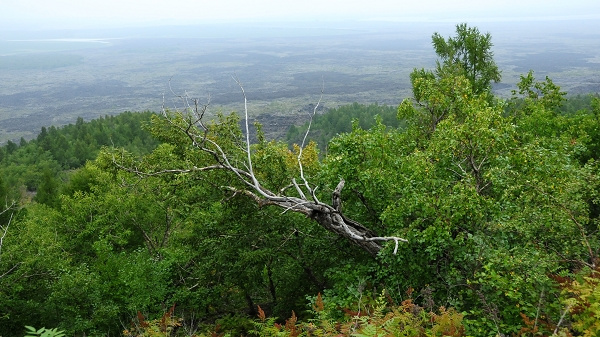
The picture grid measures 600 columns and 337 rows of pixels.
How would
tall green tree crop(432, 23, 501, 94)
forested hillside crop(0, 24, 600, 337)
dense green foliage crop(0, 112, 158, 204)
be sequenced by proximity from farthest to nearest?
dense green foliage crop(0, 112, 158, 204) < tall green tree crop(432, 23, 501, 94) < forested hillside crop(0, 24, 600, 337)

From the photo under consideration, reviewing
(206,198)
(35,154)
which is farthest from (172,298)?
(35,154)

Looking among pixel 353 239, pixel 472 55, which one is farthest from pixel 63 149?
pixel 353 239

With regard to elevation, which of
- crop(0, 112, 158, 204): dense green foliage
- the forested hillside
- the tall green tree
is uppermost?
the tall green tree

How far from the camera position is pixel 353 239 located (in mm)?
9461

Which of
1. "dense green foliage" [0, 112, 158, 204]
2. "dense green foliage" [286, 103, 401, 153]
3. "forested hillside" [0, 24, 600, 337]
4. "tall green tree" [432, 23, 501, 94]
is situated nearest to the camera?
"forested hillside" [0, 24, 600, 337]

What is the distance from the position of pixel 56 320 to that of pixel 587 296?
15423 millimetres

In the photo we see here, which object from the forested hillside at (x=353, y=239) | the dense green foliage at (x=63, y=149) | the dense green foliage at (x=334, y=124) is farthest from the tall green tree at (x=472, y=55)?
the dense green foliage at (x=334, y=124)

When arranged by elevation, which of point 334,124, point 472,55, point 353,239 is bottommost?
point 334,124

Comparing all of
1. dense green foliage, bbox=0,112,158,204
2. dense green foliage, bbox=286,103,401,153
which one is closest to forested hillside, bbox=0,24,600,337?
dense green foliage, bbox=0,112,158,204

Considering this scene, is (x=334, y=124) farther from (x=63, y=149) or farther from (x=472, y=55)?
(x=472, y=55)

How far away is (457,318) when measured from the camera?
6141 mm

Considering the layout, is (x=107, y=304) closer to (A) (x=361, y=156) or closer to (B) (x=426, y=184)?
(A) (x=361, y=156)

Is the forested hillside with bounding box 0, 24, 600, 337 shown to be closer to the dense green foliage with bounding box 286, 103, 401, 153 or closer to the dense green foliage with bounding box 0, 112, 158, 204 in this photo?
the dense green foliage with bounding box 0, 112, 158, 204

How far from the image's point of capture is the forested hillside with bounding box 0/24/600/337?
698 centimetres
